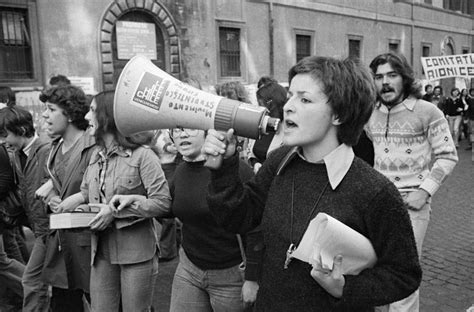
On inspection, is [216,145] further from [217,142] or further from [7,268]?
[7,268]

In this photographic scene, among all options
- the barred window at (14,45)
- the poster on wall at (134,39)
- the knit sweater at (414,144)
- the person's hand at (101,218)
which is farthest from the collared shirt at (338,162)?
the poster on wall at (134,39)

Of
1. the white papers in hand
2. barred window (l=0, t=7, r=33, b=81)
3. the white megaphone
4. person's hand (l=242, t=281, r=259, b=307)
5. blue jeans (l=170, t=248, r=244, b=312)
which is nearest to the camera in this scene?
the white papers in hand

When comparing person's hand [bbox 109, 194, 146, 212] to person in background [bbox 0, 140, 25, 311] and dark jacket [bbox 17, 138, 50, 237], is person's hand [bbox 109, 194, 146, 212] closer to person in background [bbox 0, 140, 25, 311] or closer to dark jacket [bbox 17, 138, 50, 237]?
dark jacket [bbox 17, 138, 50, 237]

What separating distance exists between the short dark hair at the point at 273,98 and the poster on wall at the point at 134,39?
25.2 feet

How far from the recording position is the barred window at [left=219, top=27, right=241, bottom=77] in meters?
13.1

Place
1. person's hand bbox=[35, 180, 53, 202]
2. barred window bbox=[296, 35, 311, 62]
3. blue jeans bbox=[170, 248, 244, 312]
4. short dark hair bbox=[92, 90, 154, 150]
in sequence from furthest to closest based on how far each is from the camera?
barred window bbox=[296, 35, 311, 62], person's hand bbox=[35, 180, 53, 202], short dark hair bbox=[92, 90, 154, 150], blue jeans bbox=[170, 248, 244, 312]

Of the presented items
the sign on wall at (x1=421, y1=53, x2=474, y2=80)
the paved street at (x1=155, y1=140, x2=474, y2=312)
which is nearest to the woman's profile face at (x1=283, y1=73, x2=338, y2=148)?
the paved street at (x1=155, y1=140, x2=474, y2=312)

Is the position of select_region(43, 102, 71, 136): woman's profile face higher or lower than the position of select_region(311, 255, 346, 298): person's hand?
higher

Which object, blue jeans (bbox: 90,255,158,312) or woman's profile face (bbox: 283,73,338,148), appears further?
blue jeans (bbox: 90,255,158,312)

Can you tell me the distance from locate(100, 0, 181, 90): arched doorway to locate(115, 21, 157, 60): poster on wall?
3.6 inches

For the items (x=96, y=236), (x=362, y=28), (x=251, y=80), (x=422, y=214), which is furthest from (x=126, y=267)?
(x=362, y=28)

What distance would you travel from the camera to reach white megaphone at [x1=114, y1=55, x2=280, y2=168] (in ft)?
5.06

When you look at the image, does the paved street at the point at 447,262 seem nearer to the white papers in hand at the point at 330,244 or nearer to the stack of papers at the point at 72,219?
the stack of papers at the point at 72,219

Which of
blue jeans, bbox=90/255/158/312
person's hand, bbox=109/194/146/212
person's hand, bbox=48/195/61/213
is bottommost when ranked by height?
blue jeans, bbox=90/255/158/312
